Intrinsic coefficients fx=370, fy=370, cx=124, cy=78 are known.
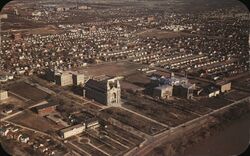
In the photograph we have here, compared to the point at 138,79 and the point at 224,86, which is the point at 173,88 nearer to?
the point at 224,86

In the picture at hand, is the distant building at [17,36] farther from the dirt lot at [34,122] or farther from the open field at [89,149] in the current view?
the open field at [89,149]

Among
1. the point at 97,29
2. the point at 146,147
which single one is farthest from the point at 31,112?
the point at 97,29

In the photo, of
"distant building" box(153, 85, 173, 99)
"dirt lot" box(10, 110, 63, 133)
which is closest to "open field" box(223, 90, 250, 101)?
"distant building" box(153, 85, 173, 99)

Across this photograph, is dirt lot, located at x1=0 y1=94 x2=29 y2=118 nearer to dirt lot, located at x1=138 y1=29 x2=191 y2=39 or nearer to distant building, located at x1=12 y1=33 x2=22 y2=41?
distant building, located at x1=12 y1=33 x2=22 y2=41

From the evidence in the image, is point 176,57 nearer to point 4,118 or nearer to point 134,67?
point 134,67

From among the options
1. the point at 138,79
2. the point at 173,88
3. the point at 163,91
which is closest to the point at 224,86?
the point at 173,88

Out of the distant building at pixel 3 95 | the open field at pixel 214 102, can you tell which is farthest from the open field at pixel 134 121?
the distant building at pixel 3 95
